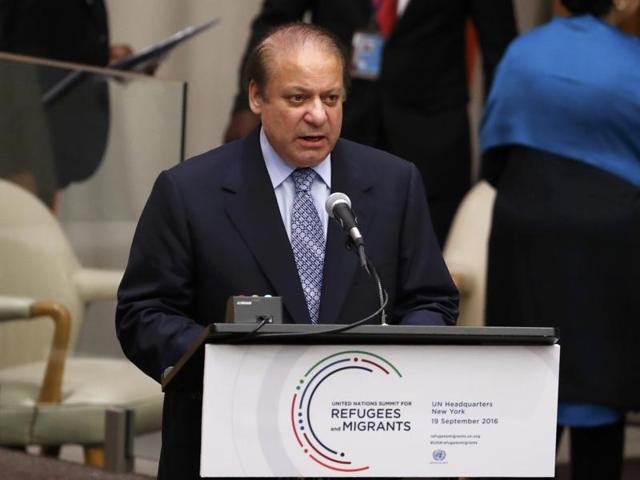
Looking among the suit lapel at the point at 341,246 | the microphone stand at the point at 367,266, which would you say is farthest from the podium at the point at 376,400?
the suit lapel at the point at 341,246

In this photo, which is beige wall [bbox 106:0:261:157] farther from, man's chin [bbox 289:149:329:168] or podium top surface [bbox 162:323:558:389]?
podium top surface [bbox 162:323:558:389]

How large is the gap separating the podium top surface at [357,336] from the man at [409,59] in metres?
2.84

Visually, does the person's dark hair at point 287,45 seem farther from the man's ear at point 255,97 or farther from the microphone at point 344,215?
the microphone at point 344,215

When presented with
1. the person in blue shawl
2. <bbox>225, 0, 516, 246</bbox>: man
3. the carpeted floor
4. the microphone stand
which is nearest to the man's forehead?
the microphone stand

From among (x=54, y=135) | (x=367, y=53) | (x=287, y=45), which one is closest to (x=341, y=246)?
(x=287, y=45)

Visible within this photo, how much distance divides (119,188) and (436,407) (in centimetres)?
237

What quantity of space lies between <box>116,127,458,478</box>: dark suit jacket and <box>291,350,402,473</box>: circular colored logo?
1.46ft

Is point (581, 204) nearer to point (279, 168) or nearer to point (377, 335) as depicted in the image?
point (279, 168)

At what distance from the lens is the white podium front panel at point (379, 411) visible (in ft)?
7.77

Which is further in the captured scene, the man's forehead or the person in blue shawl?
the person in blue shawl

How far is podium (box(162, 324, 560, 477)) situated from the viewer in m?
2.36

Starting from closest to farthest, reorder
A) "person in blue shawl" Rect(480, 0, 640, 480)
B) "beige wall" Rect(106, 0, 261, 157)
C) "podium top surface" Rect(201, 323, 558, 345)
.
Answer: "podium top surface" Rect(201, 323, 558, 345)
"person in blue shawl" Rect(480, 0, 640, 480)
"beige wall" Rect(106, 0, 261, 157)

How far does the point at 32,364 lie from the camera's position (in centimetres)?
446

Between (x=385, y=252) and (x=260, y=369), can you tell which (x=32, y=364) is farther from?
(x=260, y=369)
